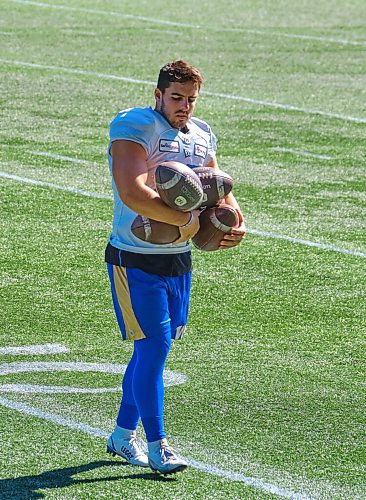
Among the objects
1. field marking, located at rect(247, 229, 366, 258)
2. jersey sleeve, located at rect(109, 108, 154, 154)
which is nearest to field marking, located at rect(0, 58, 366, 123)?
field marking, located at rect(247, 229, 366, 258)

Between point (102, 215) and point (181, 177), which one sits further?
point (102, 215)

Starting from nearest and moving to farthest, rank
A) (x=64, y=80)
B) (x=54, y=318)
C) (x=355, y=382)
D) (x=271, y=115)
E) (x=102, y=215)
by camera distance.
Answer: (x=355, y=382)
(x=54, y=318)
(x=102, y=215)
(x=271, y=115)
(x=64, y=80)

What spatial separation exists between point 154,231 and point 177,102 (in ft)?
1.90

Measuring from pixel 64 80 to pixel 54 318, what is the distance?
30.7 feet

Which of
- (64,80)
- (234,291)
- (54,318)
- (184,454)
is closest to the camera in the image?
(184,454)

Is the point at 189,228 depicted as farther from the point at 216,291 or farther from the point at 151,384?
the point at 216,291

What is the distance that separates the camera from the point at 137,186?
202 inches

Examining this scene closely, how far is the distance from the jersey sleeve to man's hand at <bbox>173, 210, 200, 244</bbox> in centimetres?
36

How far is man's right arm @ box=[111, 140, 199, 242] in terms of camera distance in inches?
202

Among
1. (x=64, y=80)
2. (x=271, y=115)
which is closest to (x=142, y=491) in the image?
(x=271, y=115)

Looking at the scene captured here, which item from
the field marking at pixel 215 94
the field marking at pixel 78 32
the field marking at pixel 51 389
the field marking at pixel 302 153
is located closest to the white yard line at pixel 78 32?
the field marking at pixel 78 32

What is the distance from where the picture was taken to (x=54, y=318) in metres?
7.63

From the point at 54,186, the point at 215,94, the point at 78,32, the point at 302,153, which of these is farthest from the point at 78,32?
the point at 54,186

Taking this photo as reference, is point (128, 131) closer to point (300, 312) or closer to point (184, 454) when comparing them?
point (184, 454)
